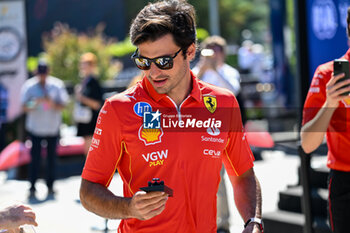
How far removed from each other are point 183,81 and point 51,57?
55.5 feet

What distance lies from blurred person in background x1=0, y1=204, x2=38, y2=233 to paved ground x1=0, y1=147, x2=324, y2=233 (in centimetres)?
326

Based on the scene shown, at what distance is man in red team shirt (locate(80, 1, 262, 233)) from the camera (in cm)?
265

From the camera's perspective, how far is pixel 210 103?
287 cm

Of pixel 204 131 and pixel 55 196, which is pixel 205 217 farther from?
pixel 55 196

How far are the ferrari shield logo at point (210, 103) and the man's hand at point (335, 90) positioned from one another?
779mm

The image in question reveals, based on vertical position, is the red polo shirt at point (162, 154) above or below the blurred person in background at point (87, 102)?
above

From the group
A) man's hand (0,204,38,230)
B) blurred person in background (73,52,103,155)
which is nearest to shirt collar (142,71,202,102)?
man's hand (0,204,38,230)

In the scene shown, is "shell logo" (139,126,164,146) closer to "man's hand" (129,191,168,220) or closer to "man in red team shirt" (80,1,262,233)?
"man in red team shirt" (80,1,262,233)

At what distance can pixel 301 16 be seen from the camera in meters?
5.34

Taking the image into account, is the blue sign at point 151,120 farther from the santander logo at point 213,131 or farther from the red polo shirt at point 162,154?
the santander logo at point 213,131

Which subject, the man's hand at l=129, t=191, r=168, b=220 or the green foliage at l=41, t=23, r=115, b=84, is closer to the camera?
the man's hand at l=129, t=191, r=168, b=220

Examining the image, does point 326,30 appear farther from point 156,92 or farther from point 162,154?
point 162,154

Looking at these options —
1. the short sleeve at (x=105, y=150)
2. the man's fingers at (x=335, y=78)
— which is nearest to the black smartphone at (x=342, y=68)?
the man's fingers at (x=335, y=78)

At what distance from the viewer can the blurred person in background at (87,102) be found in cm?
926
